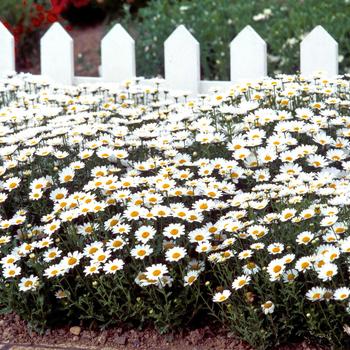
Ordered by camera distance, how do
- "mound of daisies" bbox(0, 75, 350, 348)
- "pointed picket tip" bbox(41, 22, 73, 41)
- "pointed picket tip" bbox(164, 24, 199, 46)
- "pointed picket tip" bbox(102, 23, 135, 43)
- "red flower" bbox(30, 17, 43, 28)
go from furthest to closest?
"red flower" bbox(30, 17, 43, 28), "pointed picket tip" bbox(41, 22, 73, 41), "pointed picket tip" bbox(102, 23, 135, 43), "pointed picket tip" bbox(164, 24, 199, 46), "mound of daisies" bbox(0, 75, 350, 348)

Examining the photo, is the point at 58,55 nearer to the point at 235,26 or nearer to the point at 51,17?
the point at 235,26

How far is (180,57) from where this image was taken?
5.53 m

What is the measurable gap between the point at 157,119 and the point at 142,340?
1.52 metres

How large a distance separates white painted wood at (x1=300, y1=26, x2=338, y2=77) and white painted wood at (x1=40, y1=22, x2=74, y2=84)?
162 centimetres

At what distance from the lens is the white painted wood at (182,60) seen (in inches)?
215

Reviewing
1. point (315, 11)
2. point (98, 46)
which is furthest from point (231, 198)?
point (98, 46)

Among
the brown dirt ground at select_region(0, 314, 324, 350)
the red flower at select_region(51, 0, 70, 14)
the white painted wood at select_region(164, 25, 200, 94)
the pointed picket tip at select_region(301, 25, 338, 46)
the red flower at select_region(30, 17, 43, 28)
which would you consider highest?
the red flower at select_region(51, 0, 70, 14)

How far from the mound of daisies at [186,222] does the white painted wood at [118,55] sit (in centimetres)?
157

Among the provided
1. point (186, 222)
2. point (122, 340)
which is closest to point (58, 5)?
point (186, 222)

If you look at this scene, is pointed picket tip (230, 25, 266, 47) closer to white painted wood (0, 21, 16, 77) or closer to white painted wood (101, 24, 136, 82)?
white painted wood (101, 24, 136, 82)

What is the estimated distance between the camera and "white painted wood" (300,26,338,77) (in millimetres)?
5129

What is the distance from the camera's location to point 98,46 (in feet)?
29.0

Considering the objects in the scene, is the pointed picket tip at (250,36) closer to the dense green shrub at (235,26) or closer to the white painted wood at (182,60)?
the white painted wood at (182,60)

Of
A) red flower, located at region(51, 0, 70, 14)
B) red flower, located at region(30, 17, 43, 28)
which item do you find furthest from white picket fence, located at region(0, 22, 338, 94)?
red flower, located at region(51, 0, 70, 14)
